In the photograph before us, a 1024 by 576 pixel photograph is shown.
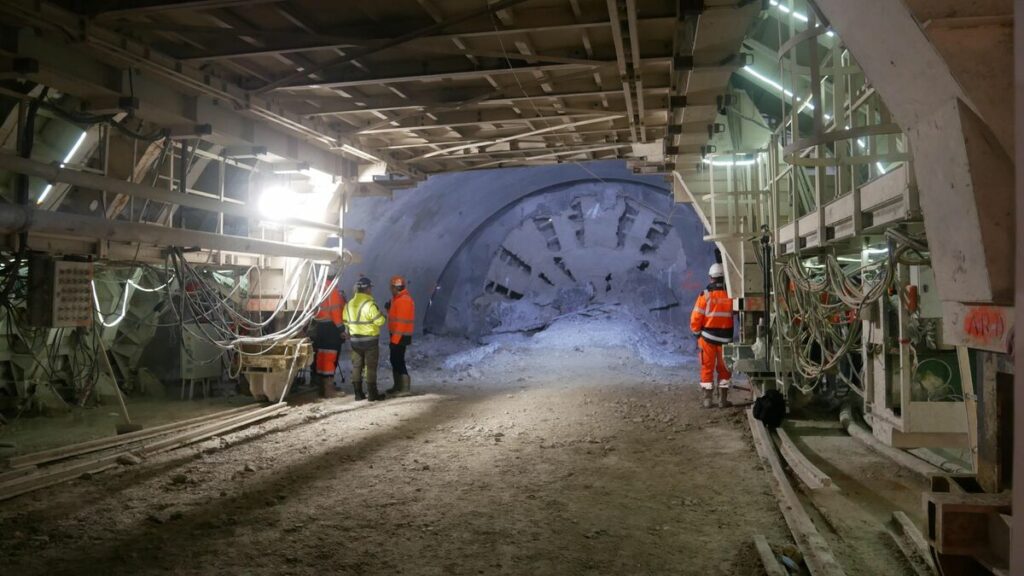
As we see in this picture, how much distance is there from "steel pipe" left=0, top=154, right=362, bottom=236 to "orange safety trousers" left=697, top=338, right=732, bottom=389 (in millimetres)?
5329

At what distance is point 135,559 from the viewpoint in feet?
13.0

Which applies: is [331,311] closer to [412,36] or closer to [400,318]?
[400,318]

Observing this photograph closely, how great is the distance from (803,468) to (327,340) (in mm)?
6896

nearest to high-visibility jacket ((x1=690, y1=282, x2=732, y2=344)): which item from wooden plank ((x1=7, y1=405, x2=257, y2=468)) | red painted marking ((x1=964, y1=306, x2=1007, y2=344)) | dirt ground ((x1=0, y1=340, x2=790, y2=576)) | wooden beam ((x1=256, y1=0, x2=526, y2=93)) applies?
dirt ground ((x1=0, y1=340, x2=790, y2=576))

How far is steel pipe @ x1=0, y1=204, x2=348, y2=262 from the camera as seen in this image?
16.0 ft

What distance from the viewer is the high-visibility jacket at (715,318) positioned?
8.81m

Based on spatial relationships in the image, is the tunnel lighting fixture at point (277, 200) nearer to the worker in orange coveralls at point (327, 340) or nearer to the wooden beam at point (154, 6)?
the worker in orange coveralls at point (327, 340)

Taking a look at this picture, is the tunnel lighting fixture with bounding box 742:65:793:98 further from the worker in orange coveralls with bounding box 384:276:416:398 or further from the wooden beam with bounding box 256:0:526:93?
the worker in orange coveralls with bounding box 384:276:416:398

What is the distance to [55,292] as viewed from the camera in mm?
5805

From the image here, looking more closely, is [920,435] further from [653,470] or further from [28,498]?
[28,498]

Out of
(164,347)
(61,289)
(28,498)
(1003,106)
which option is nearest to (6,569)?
(28,498)

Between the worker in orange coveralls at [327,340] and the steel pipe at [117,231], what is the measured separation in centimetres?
226

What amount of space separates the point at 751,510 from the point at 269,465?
4.03 m

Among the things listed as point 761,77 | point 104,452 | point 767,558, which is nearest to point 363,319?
point 104,452
